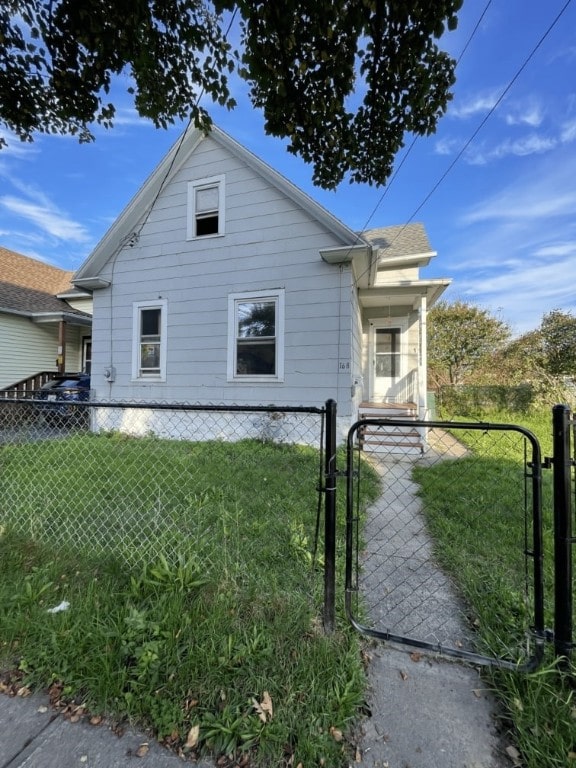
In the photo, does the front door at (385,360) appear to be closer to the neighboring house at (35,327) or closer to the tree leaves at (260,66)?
the tree leaves at (260,66)

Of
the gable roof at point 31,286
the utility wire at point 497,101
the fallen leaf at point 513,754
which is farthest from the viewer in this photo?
the gable roof at point 31,286

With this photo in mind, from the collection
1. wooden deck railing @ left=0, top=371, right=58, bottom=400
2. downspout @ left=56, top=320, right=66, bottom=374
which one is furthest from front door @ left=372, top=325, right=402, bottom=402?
wooden deck railing @ left=0, top=371, right=58, bottom=400

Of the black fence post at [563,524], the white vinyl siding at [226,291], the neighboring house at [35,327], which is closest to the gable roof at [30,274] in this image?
the neighboring house at [35,327]

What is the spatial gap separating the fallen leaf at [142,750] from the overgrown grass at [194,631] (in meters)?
0.06

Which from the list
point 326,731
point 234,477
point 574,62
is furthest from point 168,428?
point 574,62

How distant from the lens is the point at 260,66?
3.07 metres

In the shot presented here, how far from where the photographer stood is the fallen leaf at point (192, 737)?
1327 mm

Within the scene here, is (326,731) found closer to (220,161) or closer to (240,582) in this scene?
(240,582)

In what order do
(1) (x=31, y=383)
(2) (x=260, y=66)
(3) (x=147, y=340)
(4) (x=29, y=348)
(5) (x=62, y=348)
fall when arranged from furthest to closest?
(4) (x=29, y=348)
(5) (x=62, y=348)
(1) (x=31, y=383)
(3) (x=147, y=340)
(2) (x=260, y=66)

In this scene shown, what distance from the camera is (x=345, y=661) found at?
Result: 64.2 inches

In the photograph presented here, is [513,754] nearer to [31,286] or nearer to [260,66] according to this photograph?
[260,66]

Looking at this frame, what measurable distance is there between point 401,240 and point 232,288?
5.15 m

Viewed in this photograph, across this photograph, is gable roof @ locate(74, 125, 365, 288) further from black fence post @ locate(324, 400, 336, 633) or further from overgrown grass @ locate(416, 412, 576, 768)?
black fence post @ locate(324, 400, 336, 633)

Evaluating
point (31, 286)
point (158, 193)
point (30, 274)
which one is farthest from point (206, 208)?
point (30, 274)
